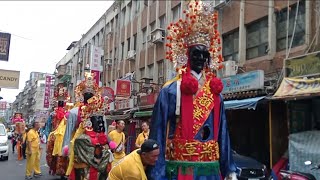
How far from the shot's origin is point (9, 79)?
18859 millimetres

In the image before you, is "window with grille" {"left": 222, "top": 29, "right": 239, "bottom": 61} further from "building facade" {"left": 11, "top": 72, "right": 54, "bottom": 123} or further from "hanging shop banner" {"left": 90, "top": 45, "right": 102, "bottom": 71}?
"building facade" {"left": 11, "top": 72, "right": 54, "bottom": 123}

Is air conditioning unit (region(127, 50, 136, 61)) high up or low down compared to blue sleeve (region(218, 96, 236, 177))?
up

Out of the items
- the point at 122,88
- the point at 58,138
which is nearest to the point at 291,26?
the point at 58,138

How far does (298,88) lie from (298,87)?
1.7 inches

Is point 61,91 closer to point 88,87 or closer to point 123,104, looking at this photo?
point 88,87

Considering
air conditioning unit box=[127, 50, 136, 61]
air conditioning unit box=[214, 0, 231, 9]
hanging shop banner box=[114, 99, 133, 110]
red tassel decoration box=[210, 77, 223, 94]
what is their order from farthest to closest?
air conditioning unit box=[127, 50, 136, 61] < hanging shop banner box=[114, 99, 133, 110] < air conditioning unit box=[214, 0, 231, 9] < red tassel decoration box=[210, 77, 223, 94]

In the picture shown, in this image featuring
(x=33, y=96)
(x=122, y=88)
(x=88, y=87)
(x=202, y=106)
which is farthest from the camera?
(x=33, y=96)

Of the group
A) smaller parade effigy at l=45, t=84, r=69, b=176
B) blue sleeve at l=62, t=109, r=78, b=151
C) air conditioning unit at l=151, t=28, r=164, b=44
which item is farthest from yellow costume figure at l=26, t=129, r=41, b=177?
air conditioning unit at l=151, t=28, r=164, b=44

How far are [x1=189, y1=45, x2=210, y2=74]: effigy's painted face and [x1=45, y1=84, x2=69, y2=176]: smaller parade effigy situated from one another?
22.3ft

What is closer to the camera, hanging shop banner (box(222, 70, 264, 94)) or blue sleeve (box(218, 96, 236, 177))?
blue sleeve (box(218, 96, 236, 177))

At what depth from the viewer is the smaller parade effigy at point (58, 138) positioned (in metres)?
11.1

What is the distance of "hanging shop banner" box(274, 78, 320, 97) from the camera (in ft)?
33.4

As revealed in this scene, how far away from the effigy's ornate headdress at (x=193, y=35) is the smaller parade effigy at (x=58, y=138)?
6.70m

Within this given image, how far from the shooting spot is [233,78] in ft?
46.9
